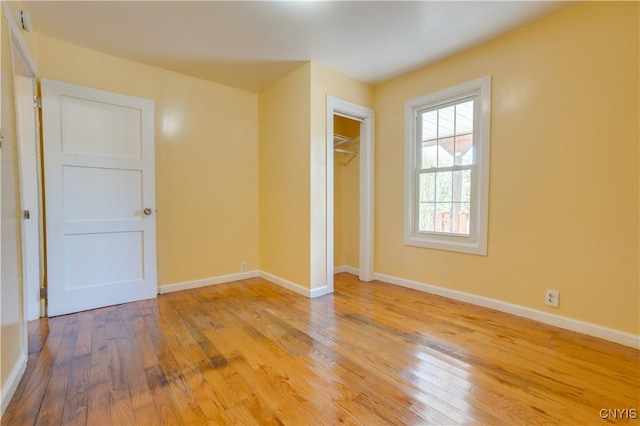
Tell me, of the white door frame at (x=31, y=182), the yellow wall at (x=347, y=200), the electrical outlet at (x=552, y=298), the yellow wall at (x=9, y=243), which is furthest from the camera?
the yellow wall at (x=347, y=200)

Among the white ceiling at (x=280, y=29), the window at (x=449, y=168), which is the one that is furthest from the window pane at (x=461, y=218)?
the white ceiling at (x=280, y=29)

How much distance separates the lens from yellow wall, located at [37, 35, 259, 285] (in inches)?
122

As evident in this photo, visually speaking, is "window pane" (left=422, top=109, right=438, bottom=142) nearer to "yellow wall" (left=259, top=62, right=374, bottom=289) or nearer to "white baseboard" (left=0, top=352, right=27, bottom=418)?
"yellow wall" (left=259, top=62, right=374, bottom=289)

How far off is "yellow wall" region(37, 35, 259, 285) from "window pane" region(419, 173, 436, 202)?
2.18 m

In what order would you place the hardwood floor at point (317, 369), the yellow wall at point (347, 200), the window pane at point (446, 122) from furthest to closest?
the yellow wall at point (347, 200)
the window pane at point (446, 122)
the hardwood floor at point (317, 369)

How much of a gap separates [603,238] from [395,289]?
6.32 feet

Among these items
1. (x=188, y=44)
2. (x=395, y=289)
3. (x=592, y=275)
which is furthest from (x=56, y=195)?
(x=592, y=275)

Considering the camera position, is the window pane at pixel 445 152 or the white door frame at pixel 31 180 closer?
the white door frame at pixel 31 180

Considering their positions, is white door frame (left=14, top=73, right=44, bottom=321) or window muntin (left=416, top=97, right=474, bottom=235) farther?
window muntin (left=416, top=97, right=474, bottom=235)

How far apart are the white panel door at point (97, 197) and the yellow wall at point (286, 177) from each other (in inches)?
52.7

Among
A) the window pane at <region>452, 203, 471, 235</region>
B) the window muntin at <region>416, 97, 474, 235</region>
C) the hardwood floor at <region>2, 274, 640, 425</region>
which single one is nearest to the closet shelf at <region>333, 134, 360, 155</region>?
the window muntin at <region>416, 97, 474, 235</region>

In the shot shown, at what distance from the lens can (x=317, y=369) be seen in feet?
5.97

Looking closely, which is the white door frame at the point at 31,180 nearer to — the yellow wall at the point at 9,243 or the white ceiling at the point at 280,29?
the white ceiling at the point at 280,29

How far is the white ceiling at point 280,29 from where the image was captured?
7.44 ft
